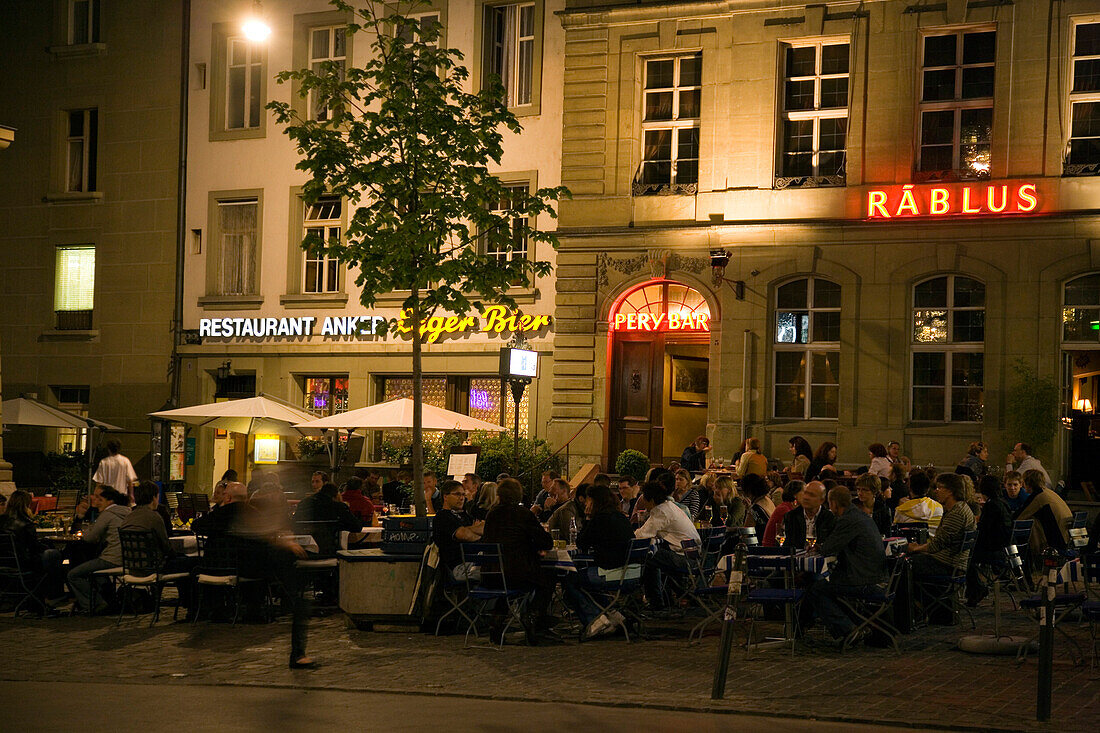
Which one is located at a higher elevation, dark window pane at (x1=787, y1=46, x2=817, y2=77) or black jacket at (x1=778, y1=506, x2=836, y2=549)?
dark window pane at (x1=787, y1=46, x2=817, y2=77)

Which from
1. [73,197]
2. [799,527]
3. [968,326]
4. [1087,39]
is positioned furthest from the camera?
[73,197]

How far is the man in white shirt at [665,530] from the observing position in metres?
13.7

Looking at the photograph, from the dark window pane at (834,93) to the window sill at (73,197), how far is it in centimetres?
1639

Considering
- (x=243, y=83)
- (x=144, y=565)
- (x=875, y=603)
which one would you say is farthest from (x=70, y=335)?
(x=875, y=603)

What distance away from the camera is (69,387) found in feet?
102

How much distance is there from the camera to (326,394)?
29078 millimetres

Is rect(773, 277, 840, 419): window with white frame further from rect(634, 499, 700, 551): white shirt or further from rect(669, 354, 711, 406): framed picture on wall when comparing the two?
rect(634, 499, 700, 551): white shirt

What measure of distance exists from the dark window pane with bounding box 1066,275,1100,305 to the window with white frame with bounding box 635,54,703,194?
685cm

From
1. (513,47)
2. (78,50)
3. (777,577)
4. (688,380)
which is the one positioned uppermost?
(78,50)

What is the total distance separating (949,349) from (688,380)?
196 inches

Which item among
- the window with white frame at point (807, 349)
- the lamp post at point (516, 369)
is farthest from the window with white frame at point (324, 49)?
the window with white frame at point (807, 349)

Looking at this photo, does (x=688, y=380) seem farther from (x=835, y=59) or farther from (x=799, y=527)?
(x=799, y=527)

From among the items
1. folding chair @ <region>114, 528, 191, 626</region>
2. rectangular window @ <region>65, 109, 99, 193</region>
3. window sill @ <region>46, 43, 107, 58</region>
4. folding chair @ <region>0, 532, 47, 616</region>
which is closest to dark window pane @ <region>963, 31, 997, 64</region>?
folding chair @ <region>114, 528, 191, 626</region>

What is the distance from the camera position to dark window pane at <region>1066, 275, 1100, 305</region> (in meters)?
22.7
